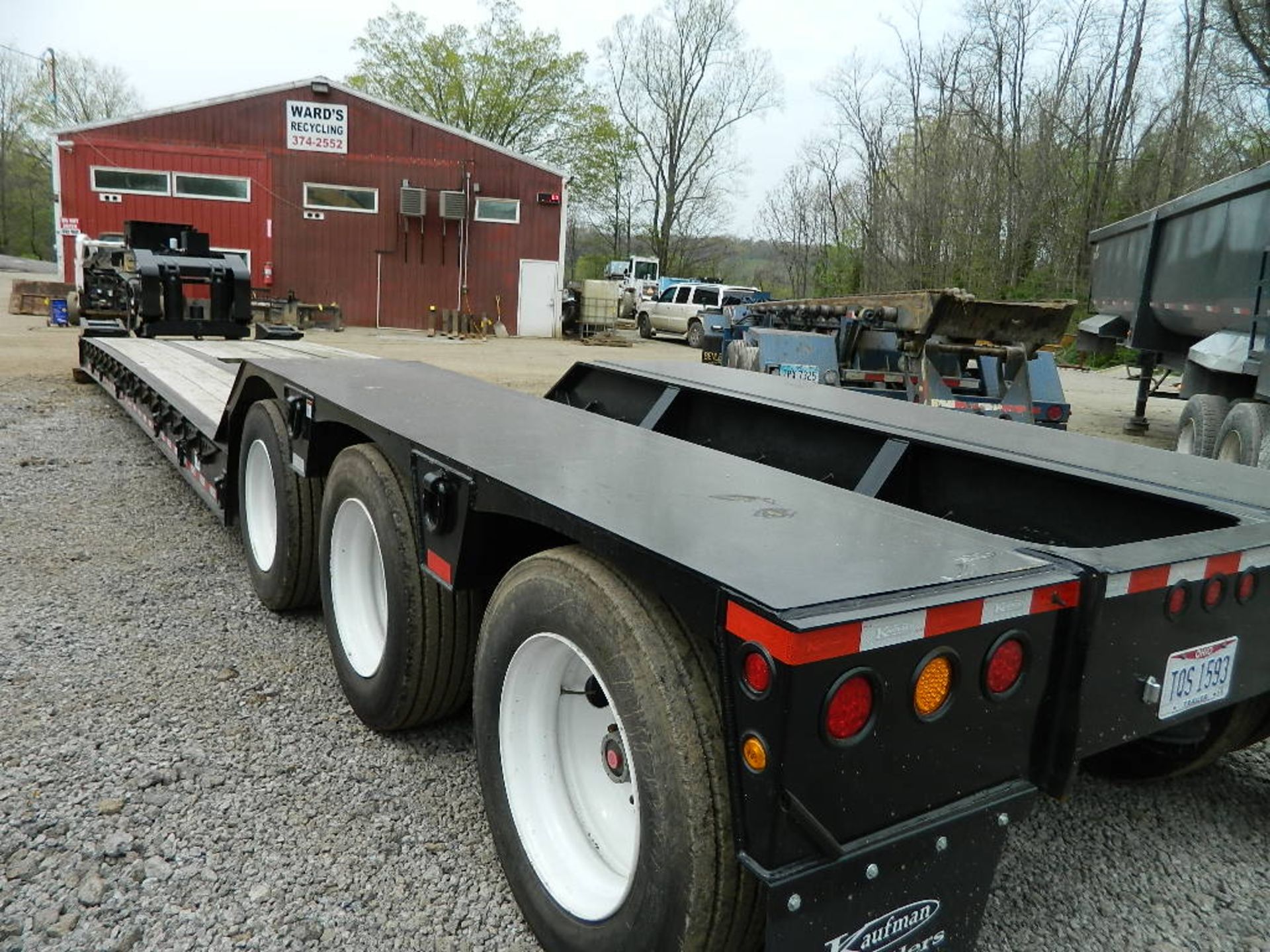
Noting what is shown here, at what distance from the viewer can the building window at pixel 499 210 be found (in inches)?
996

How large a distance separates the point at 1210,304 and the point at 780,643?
28.1 ft

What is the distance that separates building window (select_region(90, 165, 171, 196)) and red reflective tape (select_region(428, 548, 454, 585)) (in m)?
24.0

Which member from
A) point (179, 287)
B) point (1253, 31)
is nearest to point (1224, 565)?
point (179, 287)

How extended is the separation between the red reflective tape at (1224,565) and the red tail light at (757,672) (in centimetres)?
107

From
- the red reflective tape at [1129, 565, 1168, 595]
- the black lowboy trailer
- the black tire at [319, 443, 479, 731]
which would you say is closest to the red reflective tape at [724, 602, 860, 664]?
the black lowboy trailer

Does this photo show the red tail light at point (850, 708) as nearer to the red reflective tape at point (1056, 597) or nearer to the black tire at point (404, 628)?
the red reflective tape at point (1056, 597)

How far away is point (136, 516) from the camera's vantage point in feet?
18.4

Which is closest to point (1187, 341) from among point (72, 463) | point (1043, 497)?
point (1043, 497)

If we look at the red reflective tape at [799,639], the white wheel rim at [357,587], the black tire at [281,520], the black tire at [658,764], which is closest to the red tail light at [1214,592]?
the red reflective tape at [799,639]

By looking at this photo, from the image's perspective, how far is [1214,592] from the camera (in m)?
1.94

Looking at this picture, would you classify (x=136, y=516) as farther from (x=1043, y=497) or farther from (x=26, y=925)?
(x=1043, y=497)

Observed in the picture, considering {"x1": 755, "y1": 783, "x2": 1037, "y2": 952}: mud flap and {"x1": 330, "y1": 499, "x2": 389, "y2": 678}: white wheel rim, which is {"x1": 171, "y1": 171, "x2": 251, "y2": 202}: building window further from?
{"x1": 755, "y1": 783, "x2": 1037, "y2": 952}: mud flap

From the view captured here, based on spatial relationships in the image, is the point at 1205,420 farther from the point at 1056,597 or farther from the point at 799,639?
the point at 799,639

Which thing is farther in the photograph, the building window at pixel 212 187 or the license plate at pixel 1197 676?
the building window at pixel 212 187
